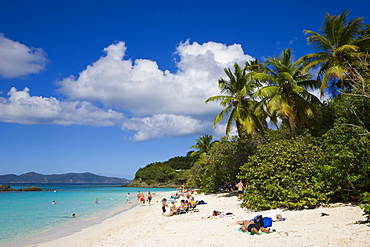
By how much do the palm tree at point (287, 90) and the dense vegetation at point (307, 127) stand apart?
0.18 feet

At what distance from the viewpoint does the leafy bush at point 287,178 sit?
989 cm

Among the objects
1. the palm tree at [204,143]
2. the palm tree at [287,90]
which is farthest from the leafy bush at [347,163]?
the palm tree at [204,143]

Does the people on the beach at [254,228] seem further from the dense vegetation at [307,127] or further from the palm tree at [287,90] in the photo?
the palm tree at [287,90]

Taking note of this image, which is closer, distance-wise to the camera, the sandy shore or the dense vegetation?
the sandy shore

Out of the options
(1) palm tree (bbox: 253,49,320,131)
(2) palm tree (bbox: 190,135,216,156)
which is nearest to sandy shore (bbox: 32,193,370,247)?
(1) palm tree (bbox: 253,49,320,131)

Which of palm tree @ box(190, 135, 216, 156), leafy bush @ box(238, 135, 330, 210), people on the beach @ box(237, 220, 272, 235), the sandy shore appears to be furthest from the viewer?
palm tree @ box(190, 135, 216, 156)

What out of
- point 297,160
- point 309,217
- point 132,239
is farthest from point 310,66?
point 132,239

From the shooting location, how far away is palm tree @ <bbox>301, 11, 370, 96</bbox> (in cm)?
1388

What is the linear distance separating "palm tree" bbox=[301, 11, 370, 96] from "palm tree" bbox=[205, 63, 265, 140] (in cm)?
375

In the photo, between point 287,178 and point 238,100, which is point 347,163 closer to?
point 287,178

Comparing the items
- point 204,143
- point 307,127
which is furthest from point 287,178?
point 204,143

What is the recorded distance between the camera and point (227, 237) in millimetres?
7320

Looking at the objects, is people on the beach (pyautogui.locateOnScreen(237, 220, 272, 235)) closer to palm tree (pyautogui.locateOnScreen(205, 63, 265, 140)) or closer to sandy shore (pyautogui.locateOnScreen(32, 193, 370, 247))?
sandy shore (pyautogui.locateOnScreen(32, 193, 370, 247))

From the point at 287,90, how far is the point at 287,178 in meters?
6.83
